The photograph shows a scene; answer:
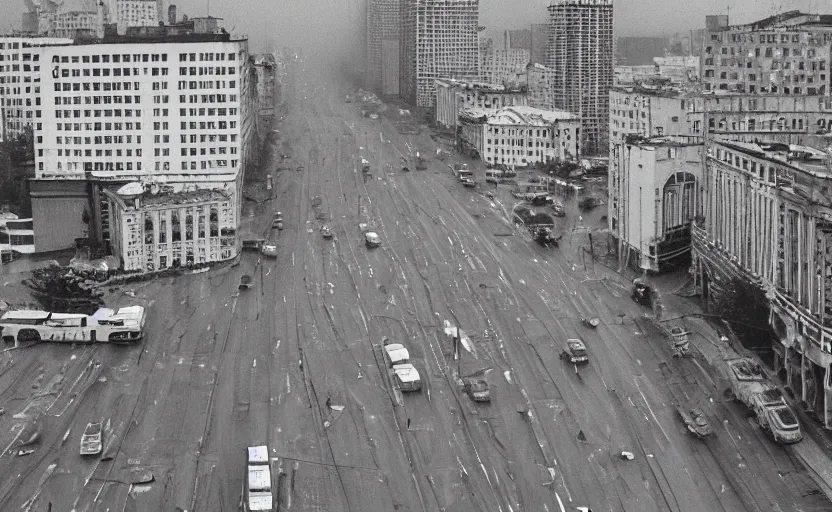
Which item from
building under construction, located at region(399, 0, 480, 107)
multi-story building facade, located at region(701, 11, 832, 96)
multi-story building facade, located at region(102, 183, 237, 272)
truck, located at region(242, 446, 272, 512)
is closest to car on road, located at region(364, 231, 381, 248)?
multi-story building facade, located at region(102, 183, 237, 272)

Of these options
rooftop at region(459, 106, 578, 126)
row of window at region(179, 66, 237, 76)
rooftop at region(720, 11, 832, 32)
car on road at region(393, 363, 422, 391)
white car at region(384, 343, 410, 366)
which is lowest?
car on road at region(393, 363, 422, 391)

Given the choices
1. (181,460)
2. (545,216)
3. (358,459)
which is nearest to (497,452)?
(358,459)

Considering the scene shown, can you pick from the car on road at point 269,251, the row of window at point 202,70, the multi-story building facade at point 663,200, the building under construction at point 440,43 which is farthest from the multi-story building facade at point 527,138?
the building under construction at point 440,43

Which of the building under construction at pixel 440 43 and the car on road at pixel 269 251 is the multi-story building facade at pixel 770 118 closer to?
the car on road at pixel 269 251

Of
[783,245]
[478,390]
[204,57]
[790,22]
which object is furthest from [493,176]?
[478,390]

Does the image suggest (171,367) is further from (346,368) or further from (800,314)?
(800,314)

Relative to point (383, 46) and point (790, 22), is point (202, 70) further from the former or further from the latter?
point (383, 46)

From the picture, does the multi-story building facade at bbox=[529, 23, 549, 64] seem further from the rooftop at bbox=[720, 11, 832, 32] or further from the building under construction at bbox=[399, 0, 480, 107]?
the rooftop at bbox=[720, 11, 832, 32]
